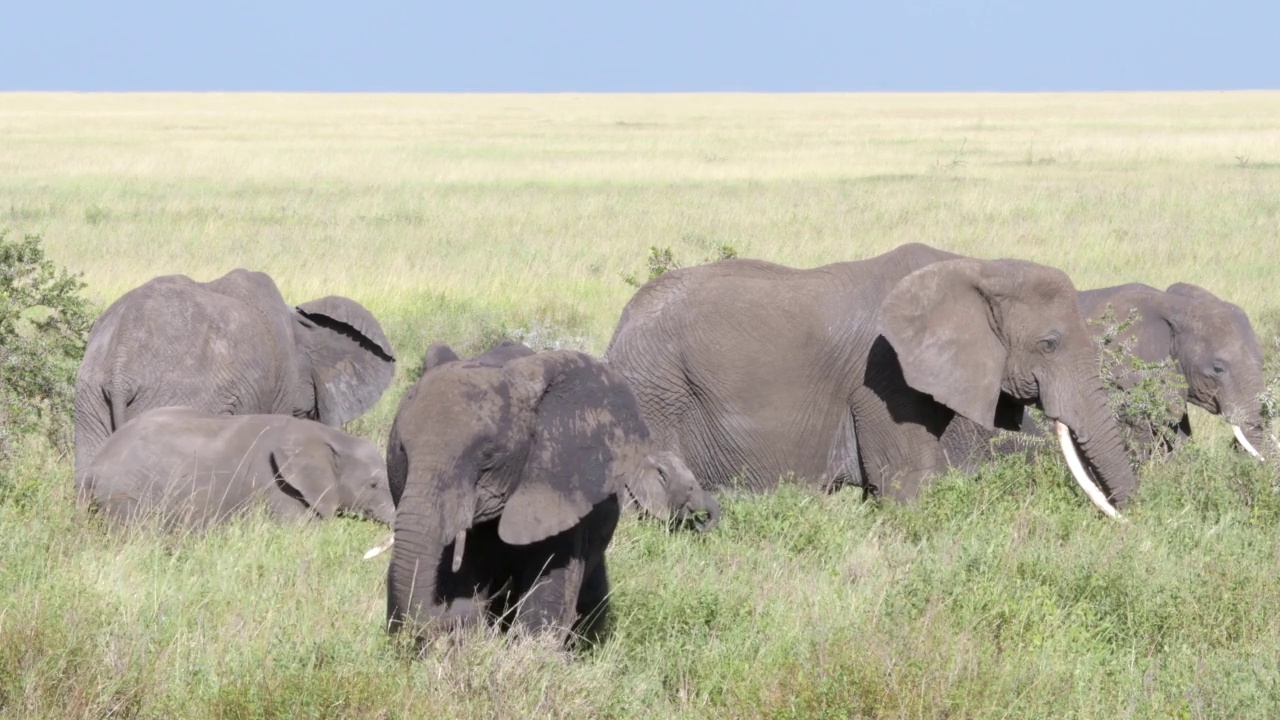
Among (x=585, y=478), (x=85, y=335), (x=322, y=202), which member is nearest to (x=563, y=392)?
(x=585, y=478)

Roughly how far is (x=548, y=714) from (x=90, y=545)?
113 inches

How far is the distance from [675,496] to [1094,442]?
1.96 m

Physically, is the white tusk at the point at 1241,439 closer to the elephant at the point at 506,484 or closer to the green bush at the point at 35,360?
the elephant at the point at 506,484

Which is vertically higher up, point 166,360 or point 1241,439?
point 166,360

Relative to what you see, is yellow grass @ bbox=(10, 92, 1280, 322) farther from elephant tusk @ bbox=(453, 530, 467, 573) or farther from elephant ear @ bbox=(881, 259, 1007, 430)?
elephant tusk @ bbox=(453, 530, 467, 573)

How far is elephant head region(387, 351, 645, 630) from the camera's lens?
423 centimetres

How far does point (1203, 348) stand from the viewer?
30.0 ft

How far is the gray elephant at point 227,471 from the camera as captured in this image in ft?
23.4

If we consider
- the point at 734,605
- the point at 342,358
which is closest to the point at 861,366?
the point at 734,605

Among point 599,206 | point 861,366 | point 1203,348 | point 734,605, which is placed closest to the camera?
point 734,605

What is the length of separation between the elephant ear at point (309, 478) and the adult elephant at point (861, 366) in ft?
5.21

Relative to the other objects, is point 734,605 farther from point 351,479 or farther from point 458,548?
point 351,479

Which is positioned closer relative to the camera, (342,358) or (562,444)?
(562,444)

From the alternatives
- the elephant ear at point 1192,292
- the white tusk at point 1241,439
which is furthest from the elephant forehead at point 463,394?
the elephant ear at point 1192,292
